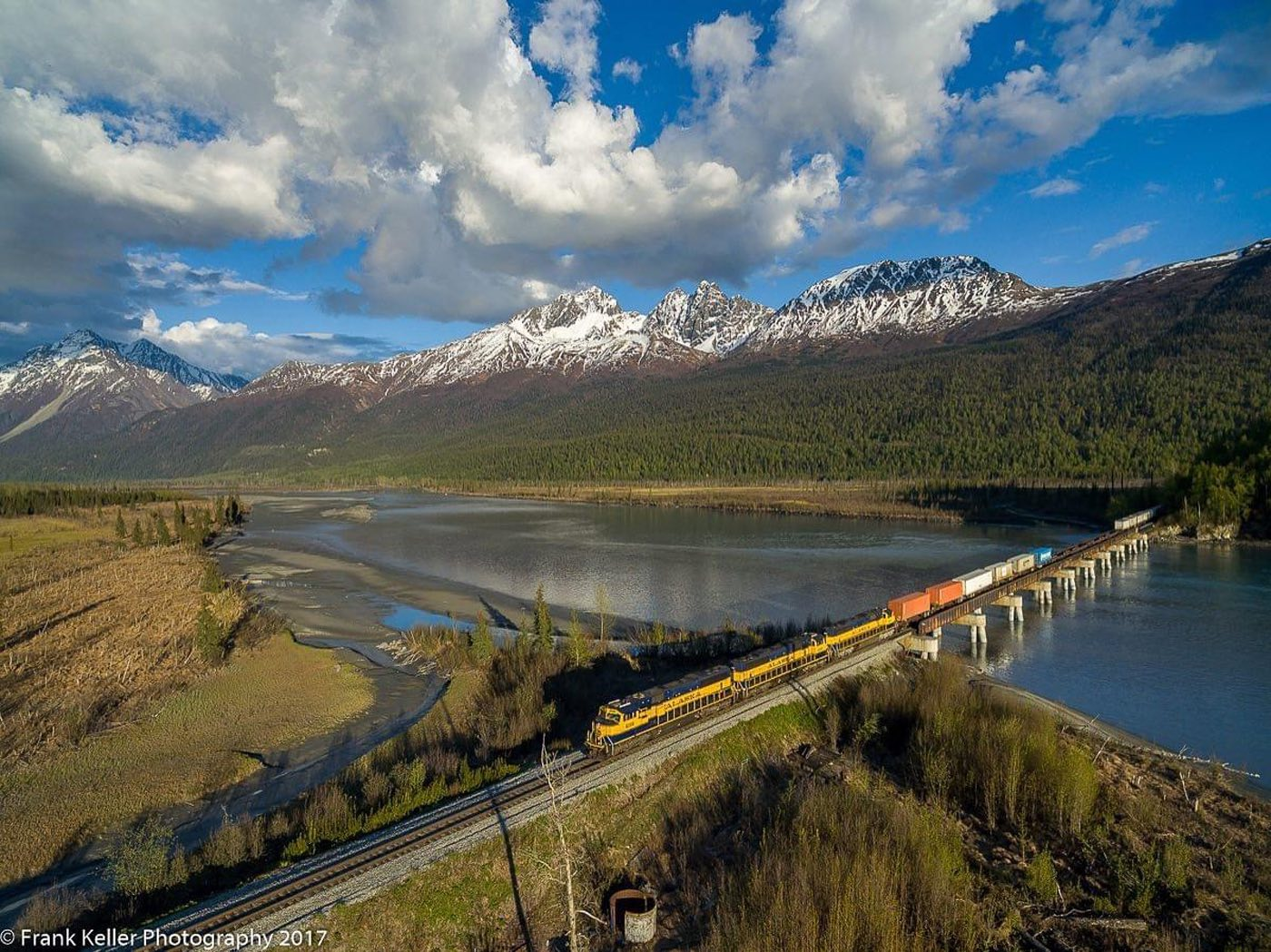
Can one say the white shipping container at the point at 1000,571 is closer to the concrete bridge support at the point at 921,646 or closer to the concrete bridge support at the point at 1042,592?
the concrete bridge support at the point at 1042,592

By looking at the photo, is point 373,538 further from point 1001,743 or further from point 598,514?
point 1001,743

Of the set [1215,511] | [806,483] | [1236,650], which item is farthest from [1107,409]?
[1236,650]

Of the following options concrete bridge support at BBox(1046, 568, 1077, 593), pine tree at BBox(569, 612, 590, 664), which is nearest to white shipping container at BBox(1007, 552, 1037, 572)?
concrete bridge support at BBox(1046, 568, 1077, 593)

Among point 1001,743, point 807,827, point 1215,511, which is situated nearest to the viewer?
point 807,827

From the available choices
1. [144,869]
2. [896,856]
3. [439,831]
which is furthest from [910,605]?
[144,869]

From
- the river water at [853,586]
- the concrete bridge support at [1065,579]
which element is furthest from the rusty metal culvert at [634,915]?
the concrete bridge support at [1065,579]

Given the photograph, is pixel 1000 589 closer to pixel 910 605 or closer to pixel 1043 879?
pixel 910 605

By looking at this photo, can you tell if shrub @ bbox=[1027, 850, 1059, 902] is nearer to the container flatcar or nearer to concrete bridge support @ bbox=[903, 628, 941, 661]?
concrete bridge support @ bbox=[903, 628, 941, 661]
